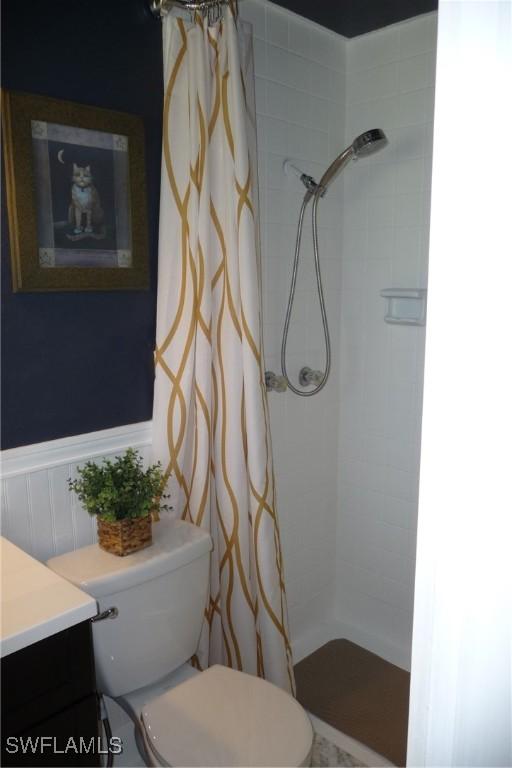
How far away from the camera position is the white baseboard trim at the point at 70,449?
5.12 ft

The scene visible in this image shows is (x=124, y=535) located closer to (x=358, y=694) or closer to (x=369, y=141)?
(x=358, y=694)

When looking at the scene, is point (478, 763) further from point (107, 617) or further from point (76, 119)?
point (76, 119)

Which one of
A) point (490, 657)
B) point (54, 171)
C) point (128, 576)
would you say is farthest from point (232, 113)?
point (490, 657)

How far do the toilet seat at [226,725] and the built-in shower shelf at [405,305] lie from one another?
4.39ft

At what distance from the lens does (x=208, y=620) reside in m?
1.99

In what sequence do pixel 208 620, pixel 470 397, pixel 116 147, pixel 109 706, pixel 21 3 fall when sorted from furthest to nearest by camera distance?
pixel 208 620 → pixel 109 706 → pixel 116 147 → pixel 21 3 → pixel 470 397

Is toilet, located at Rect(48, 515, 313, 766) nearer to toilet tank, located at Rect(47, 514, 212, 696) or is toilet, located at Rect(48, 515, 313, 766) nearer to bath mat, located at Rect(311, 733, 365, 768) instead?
toilet tank, located at Rect(47, 514, 212, 696)

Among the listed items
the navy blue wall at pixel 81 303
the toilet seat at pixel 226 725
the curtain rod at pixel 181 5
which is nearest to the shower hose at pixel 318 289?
the navy blue wall at pixel 81 303

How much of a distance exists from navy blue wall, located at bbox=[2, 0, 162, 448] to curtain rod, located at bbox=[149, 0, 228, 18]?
0.04 meters

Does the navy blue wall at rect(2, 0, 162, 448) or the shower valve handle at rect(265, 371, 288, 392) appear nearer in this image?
the navy blue wall at rect(2, 0, 162, 448)

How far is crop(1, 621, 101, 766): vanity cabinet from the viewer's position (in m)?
1.08

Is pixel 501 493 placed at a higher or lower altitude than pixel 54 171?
lower

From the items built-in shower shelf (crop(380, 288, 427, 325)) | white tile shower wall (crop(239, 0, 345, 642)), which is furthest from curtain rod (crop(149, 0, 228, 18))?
built-in shower shelf (crop(380, 288, 427, 325))

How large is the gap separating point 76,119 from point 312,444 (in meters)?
1.47
